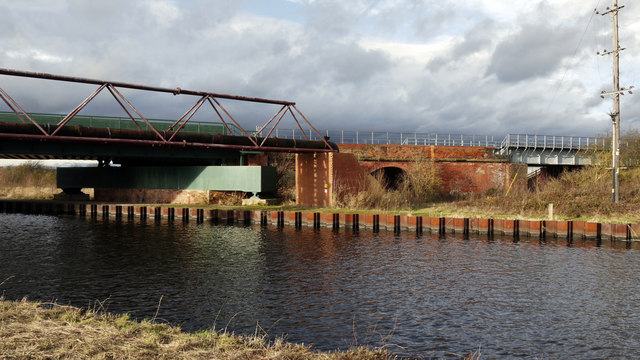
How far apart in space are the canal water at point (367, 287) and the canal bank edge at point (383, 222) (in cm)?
111

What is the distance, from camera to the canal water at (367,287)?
31.6ft

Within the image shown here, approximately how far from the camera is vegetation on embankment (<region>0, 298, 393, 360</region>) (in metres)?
6.59

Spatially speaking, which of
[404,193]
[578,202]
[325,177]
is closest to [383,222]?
[325,177]

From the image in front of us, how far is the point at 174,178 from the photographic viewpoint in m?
36.5

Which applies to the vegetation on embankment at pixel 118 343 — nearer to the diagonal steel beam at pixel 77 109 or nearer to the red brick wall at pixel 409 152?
the diagonal steel beam at pixel 77 109

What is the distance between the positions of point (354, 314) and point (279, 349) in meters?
3.86

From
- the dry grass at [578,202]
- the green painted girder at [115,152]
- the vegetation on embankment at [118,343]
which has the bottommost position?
the vegetation on embankment at [118,343]

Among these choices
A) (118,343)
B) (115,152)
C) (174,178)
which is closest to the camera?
(118,343)

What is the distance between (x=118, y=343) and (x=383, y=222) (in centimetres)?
1953

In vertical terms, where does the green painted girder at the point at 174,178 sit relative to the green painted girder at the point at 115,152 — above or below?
below

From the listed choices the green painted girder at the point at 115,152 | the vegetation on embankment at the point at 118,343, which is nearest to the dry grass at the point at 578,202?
the green painted girder at the point at 115,152

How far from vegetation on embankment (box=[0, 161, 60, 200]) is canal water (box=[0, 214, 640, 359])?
27216mm

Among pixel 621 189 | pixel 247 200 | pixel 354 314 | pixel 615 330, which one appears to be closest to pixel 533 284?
pixel 615 330

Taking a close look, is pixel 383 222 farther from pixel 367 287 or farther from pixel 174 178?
pixel 174 178
